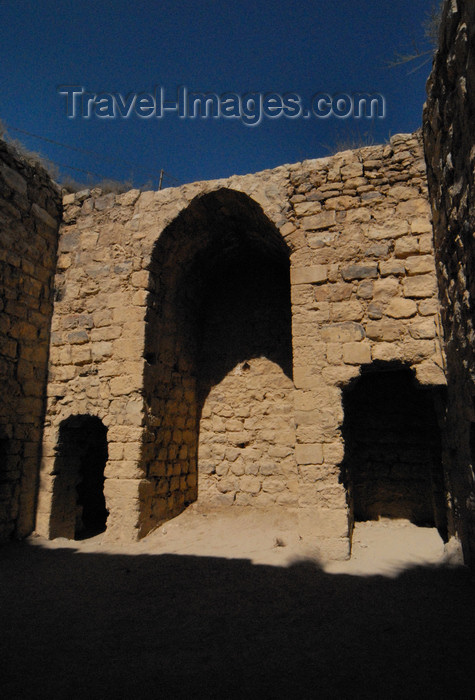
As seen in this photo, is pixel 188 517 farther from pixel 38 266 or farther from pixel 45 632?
pixel 38 266

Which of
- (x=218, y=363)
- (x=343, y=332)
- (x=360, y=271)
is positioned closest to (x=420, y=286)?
(x=360, y=271)

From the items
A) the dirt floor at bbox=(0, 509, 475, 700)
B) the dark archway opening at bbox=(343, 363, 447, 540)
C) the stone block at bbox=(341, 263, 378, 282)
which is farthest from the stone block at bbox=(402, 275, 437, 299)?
the dirt floor at bbox=(0, 509, 475, 700)

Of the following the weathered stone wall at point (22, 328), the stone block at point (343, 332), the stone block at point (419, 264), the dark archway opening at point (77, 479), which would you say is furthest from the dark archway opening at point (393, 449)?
the weathered stone wall at point (22, 328)

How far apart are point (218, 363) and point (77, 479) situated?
272 cm

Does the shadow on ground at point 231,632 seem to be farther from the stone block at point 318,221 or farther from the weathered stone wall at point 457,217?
the stone block at point 318,221

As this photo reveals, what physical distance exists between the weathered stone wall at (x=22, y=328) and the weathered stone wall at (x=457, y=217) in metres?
4.96

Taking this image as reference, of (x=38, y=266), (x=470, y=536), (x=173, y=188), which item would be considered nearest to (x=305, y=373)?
A: (x=470, y=536)

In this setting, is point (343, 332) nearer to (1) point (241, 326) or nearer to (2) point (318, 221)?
(2) point (318, 221)

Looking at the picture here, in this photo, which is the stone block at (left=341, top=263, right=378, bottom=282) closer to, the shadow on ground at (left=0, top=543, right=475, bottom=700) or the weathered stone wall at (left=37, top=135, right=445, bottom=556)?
the weathered stone wall at (left=37, top=135, right=445, bottom=556)

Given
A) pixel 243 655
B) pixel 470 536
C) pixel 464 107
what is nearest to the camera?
pixel 243 655

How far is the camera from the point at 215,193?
232 inches

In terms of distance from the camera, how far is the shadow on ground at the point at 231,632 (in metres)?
2.34

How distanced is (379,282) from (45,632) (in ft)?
14.4

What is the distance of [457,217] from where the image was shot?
11.4ft
